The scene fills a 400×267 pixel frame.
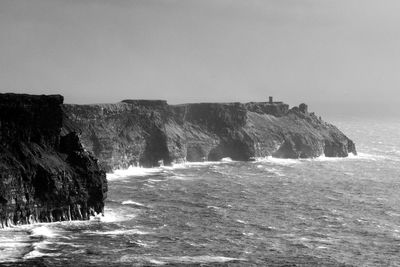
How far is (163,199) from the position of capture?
142 m

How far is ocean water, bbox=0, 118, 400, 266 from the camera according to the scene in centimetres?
9219

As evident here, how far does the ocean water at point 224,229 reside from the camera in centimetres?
9219

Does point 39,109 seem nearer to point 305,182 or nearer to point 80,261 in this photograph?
point 80,261

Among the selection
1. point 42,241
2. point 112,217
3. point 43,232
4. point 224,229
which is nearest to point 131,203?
point 112,217

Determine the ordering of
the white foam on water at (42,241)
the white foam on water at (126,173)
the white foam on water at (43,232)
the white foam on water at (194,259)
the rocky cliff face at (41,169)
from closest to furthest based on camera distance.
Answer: the white foam on water at (194,259) → the white foam on water at (42,241) → the white foam on water at (43,232) → the rocky cliff face at (41,169) → the white foam on water at (126,173)

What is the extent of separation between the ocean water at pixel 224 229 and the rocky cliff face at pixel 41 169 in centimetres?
337

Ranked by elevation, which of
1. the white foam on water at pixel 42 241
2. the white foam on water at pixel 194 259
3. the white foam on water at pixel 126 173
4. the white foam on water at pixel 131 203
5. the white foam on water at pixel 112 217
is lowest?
the white foam on water at pixel 194 259

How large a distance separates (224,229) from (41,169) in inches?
A: 1321

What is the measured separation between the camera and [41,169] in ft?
382

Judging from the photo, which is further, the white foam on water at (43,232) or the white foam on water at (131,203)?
the white foam on water at (131,203)

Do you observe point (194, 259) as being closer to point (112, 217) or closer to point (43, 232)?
point (43, 232)

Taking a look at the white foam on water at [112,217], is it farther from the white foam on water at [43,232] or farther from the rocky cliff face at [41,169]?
the white foam on water at [43,232]

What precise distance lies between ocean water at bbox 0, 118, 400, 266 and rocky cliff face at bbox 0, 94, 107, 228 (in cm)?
337

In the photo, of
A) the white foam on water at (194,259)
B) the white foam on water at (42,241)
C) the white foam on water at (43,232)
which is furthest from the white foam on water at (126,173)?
the white foam on water at (194,259)
